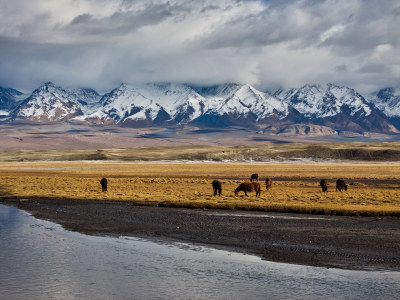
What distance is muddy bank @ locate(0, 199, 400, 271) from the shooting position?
2270 cm

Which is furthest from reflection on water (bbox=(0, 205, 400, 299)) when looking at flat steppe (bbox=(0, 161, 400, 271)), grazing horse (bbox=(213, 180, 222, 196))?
grazing horse (bbox=(213, 180, 222, 196))

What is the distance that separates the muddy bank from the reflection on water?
5.87 ft

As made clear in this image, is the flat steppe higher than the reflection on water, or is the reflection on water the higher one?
the reflection on water

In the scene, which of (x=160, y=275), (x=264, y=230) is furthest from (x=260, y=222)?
(x=160, y=275)

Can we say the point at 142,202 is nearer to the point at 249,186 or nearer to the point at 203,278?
the point at 249,186

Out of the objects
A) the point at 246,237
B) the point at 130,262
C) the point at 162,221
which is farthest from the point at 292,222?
the point at 130,262

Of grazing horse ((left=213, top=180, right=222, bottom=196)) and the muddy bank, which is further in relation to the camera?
grazing horse ((left=213, top=180, right=222, bottom=196))

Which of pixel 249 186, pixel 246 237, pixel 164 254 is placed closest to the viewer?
pixel 164 254

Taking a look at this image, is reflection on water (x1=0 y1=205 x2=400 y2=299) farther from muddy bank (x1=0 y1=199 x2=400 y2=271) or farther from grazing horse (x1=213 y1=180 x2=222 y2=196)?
grazing horse (x1=213 y1=180 x2=222 y2=196)

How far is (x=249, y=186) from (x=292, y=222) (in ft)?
49.5

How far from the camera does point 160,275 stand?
19.9 metres

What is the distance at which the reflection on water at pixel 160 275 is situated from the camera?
57.3ft

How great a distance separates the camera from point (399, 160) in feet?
653

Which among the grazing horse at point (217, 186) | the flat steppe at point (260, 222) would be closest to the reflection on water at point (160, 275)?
the flat steppe at point (260, 222)
